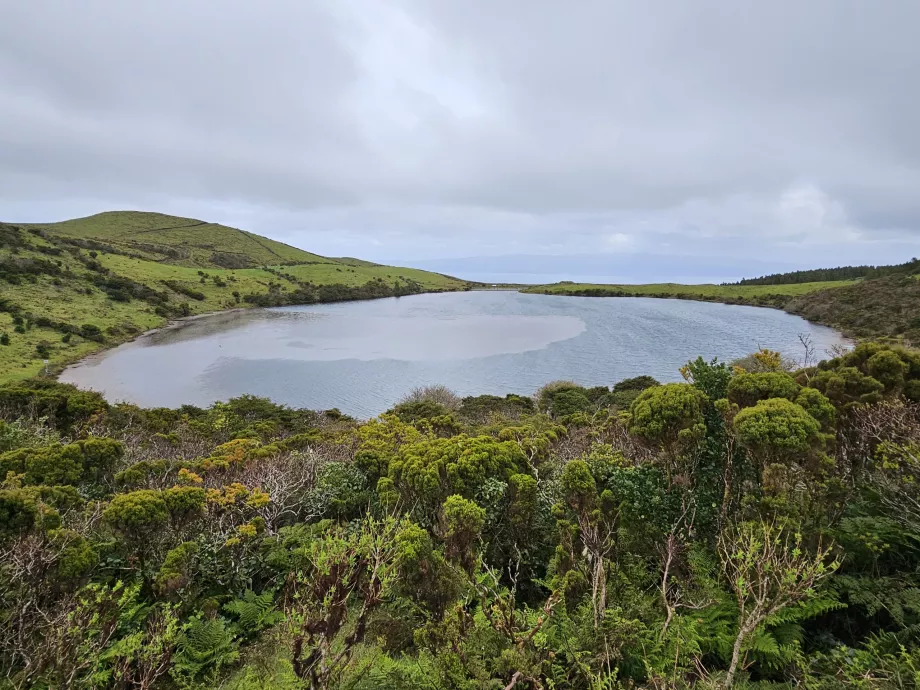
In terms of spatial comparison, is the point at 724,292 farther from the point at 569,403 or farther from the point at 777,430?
the point at 777,430

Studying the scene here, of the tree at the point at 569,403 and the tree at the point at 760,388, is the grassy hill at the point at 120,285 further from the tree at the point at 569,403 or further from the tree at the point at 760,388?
the tree at the point at 760,388

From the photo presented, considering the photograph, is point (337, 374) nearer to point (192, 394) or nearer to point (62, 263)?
point (192, 394)

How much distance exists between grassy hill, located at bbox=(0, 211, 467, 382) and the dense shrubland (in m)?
27.8

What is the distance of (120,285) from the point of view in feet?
166

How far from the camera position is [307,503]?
7586mm

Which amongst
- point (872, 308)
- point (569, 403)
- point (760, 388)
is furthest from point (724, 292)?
point (760, 388)

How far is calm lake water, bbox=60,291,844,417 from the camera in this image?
981 inches

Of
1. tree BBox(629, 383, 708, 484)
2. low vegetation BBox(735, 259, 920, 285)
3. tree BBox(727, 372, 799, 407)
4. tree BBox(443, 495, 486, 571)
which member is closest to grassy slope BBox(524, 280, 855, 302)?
low vegetation BBox(735, 259, 920, 285)

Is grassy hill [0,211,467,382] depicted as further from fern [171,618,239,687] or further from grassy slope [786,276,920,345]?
grassy slope [786,276,920,345]

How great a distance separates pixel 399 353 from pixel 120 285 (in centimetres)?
4074

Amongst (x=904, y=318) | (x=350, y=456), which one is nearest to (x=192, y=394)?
(x=350, y=456)

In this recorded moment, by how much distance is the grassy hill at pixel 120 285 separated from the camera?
106 ft

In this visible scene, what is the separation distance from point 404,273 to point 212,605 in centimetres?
11641

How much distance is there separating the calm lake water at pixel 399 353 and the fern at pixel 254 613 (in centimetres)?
1616
